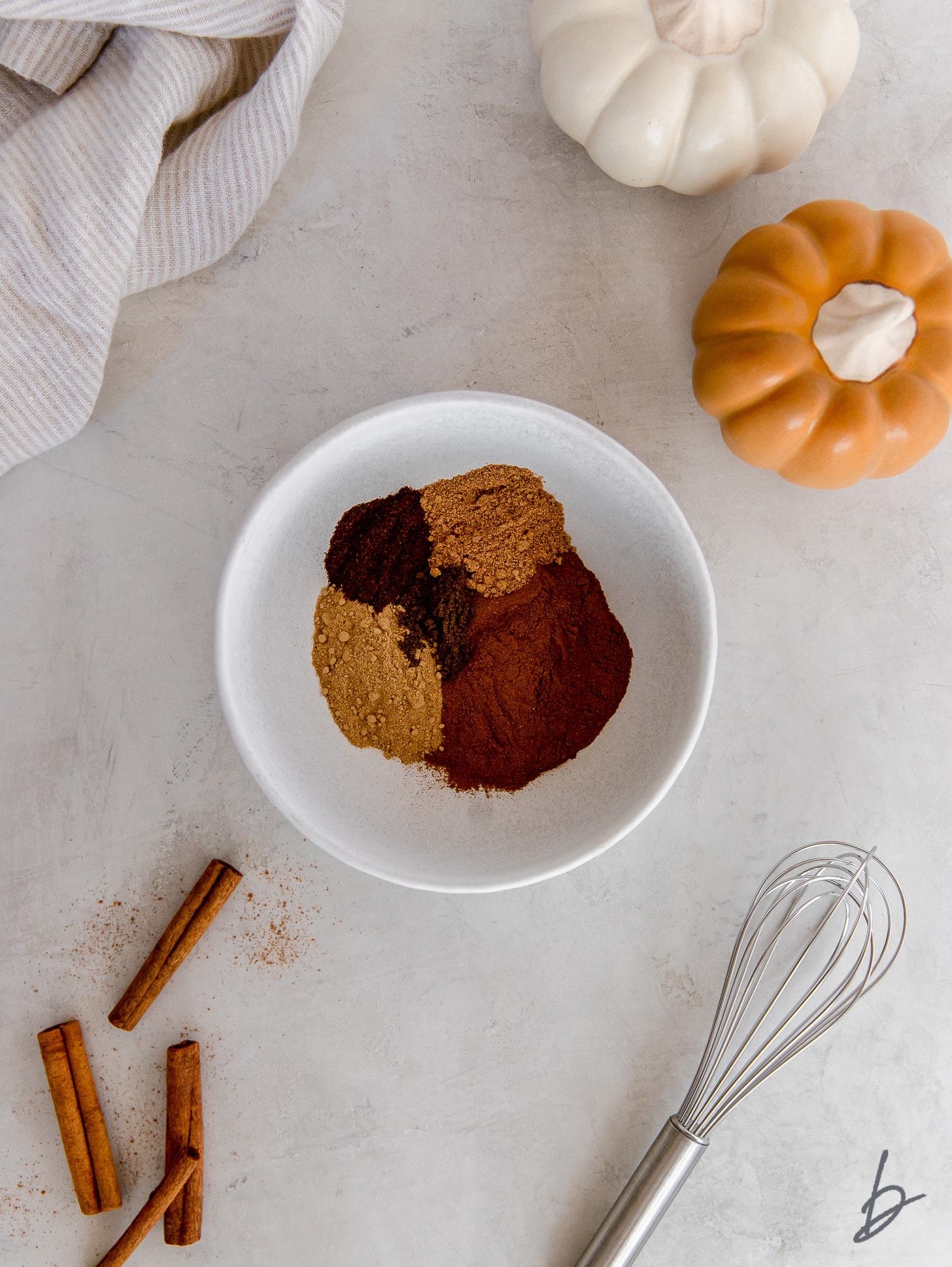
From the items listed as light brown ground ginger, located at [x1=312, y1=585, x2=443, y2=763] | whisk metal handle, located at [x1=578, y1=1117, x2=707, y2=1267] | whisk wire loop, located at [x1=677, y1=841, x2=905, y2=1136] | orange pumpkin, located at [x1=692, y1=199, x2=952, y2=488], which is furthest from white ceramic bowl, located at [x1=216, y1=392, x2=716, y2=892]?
whisk metal handle, located at [x1=578, y1=1117, x2=707, y2=1267]

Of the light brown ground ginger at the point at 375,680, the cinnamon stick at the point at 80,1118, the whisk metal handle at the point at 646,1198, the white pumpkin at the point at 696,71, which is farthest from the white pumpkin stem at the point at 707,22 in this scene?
the cinnamon stick at the point at 80,1118

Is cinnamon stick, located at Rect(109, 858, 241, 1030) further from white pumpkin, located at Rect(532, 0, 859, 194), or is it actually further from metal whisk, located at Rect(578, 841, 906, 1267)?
white pumpkin, located at Rect(532, 0, 859, 194)

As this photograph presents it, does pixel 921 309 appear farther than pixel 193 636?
No

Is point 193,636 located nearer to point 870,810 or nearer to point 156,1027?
point 156,1027

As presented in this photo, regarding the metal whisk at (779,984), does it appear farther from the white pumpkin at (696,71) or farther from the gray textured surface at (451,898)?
the white pumpkin at (696,71)

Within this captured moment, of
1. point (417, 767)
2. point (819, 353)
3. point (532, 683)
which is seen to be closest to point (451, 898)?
point (417, 767)

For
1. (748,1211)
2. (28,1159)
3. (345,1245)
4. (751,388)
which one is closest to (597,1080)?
(748,1211)
